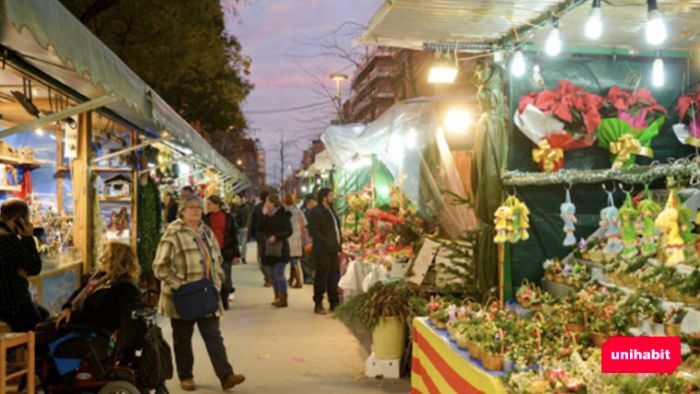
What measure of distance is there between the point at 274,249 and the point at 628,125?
641cm

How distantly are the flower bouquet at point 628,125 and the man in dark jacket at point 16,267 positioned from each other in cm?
558

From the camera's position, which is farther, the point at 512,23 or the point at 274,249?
the point at 274,249

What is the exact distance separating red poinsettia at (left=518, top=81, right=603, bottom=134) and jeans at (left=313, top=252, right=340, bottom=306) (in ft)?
17.3

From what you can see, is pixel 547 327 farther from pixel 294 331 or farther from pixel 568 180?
pixel 294 331

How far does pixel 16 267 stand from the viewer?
5.68 m

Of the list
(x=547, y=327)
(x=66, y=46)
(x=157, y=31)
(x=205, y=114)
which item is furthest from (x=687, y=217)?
(x=205, y=114)

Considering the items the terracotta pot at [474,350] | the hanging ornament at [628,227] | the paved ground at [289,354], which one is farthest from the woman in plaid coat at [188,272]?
the hanging ornament at [628,227]

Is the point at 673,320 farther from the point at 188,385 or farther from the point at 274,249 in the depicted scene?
the point at 274,249

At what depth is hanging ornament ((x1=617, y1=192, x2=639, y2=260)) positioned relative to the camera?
17.7 feet

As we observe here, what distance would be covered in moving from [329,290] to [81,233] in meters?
4.32

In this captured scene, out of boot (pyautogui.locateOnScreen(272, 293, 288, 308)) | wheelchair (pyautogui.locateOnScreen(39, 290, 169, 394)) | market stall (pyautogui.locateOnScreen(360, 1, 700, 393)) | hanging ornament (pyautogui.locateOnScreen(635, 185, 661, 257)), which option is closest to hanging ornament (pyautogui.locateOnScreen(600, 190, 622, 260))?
market stall (pyautogui.locateOnScreen(360, 1, 700, 393))

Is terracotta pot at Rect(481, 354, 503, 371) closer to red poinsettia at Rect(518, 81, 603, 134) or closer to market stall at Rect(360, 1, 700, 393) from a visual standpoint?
market stall at Rect(360, 1, 700, 393)

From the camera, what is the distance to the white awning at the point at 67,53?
367 cm

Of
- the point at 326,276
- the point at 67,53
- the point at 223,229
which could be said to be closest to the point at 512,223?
the point at 67,53
